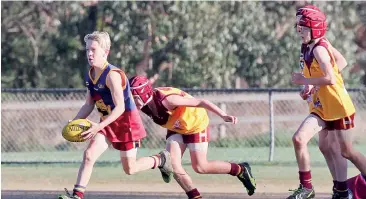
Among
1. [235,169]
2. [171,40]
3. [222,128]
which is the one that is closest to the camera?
[235,169]

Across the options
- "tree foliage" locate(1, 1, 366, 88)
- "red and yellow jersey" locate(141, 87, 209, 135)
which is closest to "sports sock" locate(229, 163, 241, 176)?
"red and yellow jersey" locate(141, 87, 209, 135)

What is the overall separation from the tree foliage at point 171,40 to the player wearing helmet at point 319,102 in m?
13.8

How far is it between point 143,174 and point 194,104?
533cm

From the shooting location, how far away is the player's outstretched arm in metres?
10.1

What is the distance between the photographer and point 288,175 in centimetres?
1492

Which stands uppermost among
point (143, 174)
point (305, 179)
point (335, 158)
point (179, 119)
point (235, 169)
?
point (179, 119)

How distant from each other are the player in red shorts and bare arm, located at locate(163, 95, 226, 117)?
18.6 inches

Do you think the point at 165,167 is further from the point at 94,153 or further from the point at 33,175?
the point at 33,175

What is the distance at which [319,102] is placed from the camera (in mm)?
9945

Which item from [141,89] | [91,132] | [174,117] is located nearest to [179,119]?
[174,117]

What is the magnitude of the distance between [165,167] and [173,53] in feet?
46.3

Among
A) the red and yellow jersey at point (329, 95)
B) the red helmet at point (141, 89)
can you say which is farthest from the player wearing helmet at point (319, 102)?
the red helmet at point (141, 89)

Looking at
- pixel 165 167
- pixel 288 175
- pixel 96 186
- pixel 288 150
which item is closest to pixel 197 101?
pixel 165 167

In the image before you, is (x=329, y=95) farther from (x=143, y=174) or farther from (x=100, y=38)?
(x=143, y=174)
